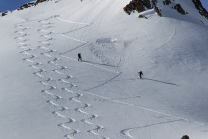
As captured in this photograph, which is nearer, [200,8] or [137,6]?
[137,6]

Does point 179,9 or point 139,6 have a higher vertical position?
point 139,6

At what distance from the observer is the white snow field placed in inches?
717

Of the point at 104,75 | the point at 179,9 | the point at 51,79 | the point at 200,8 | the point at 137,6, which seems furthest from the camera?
the point at 200,8

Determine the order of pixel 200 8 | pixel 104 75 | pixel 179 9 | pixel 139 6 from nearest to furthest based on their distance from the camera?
pixel 104 75, pixel 139 6, pixel 179 9, pixel 200 8

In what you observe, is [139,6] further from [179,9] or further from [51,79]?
[51,79]

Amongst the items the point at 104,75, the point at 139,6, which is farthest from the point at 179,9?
the point at 104,75

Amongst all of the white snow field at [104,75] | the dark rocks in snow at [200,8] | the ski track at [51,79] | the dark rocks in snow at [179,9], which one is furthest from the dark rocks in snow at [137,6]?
the dark rocks in snow at [200,8]

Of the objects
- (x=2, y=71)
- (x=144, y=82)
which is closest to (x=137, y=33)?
(x=144, y=82)

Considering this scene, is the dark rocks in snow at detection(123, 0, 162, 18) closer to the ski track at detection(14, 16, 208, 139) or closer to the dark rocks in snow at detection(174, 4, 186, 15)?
the dark rocks in snow at detection(174, 4, 186, 15)

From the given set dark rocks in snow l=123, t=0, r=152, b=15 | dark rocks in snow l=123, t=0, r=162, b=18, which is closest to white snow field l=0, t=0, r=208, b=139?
dark rocks in snow l=123, t=0, r=162, b=18

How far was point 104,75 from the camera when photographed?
84.6 ft

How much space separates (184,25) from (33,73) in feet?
79.4

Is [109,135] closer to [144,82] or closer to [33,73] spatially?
[144,82]

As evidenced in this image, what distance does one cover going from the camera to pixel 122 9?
3959cm
